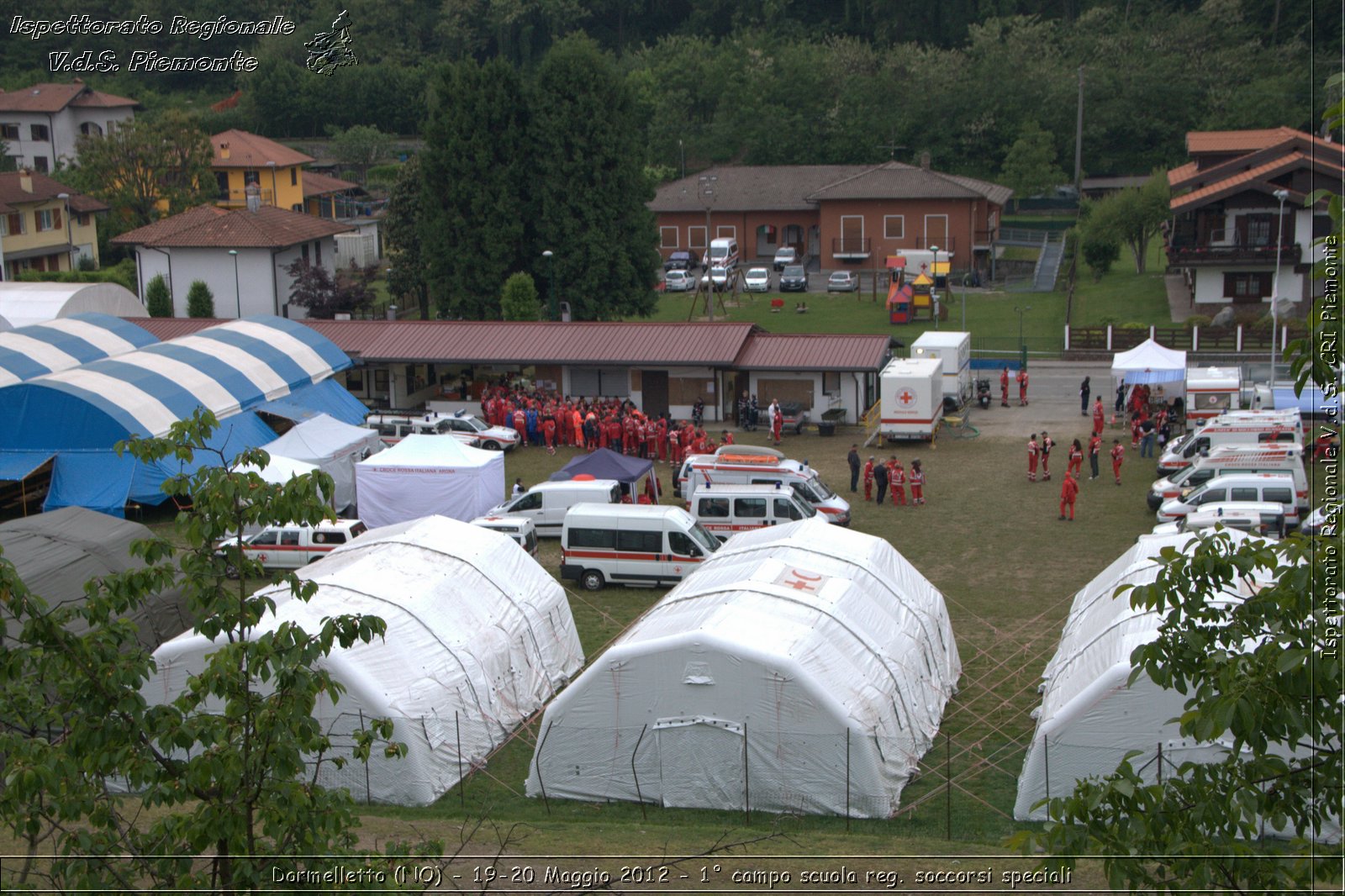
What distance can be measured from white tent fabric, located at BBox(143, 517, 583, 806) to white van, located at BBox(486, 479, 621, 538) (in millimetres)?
5235

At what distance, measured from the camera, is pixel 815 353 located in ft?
120

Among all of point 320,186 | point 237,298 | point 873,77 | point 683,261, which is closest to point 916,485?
point 237,298

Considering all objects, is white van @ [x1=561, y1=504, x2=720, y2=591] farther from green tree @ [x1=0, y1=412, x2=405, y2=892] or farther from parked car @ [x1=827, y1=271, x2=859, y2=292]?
parked car @ [x1=827, y1=271, x2=859, y2=292]

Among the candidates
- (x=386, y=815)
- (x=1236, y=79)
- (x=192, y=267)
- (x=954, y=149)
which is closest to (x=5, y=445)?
(x=386, y=815)

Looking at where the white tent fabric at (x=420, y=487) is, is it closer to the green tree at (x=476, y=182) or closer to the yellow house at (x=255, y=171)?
the green tree at (x=476, y=182)

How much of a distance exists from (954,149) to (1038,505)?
184 feet

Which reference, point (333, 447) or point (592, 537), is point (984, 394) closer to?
point (592, 537)

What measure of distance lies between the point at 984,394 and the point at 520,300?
1500 cm

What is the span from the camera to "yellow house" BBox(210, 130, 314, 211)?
66312mm

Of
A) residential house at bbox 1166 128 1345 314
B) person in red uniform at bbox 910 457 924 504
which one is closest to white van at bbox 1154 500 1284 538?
person in red uniform at bbox 910 457 924 504

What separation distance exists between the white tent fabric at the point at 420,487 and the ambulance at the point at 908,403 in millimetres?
10877

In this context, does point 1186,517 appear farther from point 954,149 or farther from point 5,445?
point 954,149

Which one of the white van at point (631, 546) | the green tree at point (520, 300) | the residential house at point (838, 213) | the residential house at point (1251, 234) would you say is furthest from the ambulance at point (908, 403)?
the residential house at point (838, 213)

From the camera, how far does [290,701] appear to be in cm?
758
